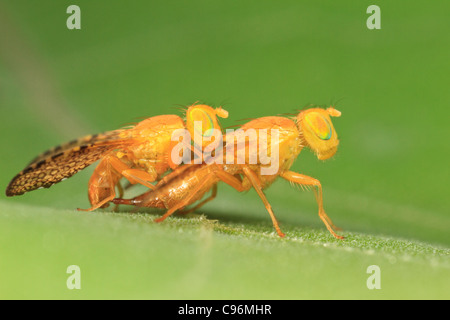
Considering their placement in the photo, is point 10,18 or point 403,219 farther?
point 10,18

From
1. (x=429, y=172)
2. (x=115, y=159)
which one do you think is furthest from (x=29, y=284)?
(x=429, y=172)

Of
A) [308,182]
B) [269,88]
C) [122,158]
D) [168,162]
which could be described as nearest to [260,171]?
[308,182]

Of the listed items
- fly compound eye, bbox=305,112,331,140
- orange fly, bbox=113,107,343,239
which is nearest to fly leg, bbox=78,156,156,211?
orange fly, bbox=113,107,343,239

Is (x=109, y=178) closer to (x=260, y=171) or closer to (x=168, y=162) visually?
(x=168, y=162)

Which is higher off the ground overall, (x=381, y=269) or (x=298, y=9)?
(x=298, y=9)

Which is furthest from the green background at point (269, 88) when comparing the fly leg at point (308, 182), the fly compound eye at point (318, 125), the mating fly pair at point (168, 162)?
the fly compound eye at point (318, 125)

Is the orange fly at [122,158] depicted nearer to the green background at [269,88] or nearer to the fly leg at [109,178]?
the fly leg at [109,178]

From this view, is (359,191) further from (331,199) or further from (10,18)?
(10,18)
